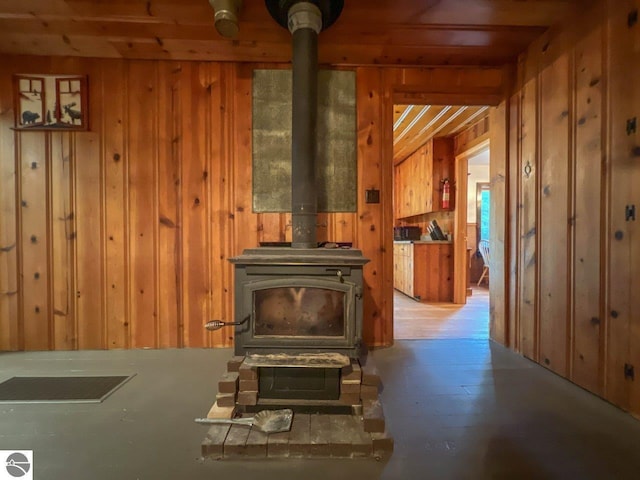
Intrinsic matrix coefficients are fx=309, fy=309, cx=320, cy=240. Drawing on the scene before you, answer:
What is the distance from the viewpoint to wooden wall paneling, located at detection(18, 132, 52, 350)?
2.31 meters

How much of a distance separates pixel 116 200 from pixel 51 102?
0.85 m

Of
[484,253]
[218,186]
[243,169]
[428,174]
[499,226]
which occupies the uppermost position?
[428,174]

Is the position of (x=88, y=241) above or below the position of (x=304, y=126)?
below

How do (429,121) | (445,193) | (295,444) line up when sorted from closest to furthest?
(295,444)
(429,121)
(445,193)

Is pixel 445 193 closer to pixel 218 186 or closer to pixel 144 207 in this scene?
pixel 218 186

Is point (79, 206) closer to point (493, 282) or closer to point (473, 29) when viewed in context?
point (473, 29)

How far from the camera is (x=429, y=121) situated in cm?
365

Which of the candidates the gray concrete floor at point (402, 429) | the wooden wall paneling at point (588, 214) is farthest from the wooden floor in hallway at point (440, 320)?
the wooden wall paneling at point (588, 214)

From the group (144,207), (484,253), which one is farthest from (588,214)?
(484,253)

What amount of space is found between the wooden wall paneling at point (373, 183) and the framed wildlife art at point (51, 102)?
6.90 ft

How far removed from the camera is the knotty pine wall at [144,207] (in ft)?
7.62

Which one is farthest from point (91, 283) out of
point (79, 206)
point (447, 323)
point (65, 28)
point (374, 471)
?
point (447, 323)

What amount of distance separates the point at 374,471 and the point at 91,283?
2.36 meters

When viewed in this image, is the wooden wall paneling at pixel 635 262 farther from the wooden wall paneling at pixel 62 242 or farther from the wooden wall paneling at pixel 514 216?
the wooden wall paneling at pixel 62 242
